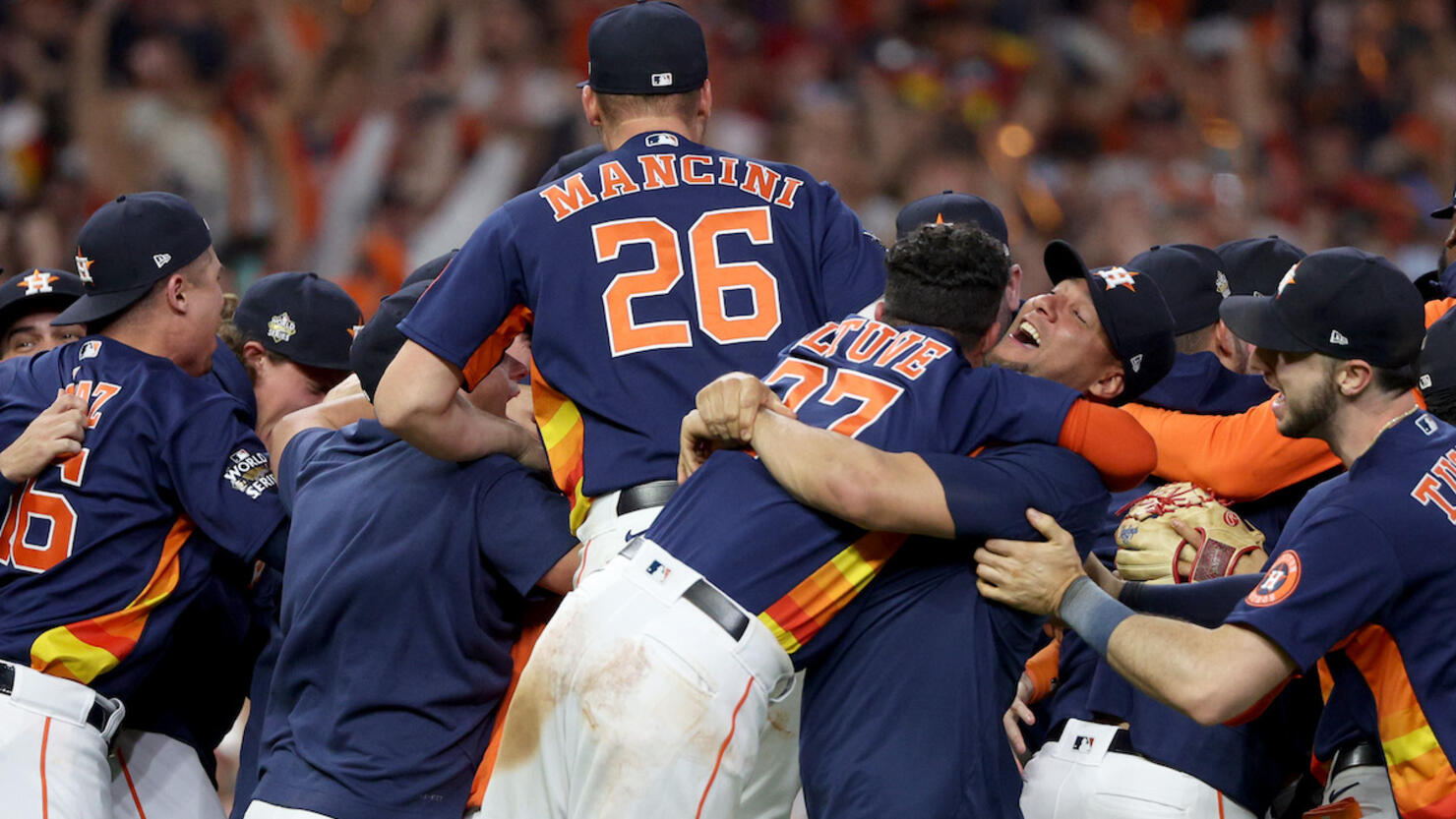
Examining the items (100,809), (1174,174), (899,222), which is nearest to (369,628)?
(100,809)

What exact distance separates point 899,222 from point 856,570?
230cm

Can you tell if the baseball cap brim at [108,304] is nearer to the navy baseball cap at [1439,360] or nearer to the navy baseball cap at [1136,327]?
the navy baseball cap at [1136,327]

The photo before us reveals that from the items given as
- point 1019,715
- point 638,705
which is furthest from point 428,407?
point 1019,715

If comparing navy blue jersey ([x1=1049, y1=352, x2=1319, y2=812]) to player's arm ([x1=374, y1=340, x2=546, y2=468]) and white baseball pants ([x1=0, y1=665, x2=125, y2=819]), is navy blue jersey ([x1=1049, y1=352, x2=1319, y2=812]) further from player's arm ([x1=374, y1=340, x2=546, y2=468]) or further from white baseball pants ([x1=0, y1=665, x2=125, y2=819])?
white baseball pants ([x1=0, y1=665, x2=125, y2=819])

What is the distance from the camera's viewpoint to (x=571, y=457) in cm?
418

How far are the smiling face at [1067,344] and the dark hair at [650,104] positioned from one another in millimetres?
1214

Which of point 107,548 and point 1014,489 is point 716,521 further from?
point 107,548

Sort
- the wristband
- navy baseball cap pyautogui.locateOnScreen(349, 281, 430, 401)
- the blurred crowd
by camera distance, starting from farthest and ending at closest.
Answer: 1. the blurred crowd
2. navy baseball cap pyautogui.locateOnScreen(349, 281, 430, 401)
3. the wristband

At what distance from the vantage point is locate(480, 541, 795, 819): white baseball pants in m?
3.38

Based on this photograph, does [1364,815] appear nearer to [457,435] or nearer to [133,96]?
[457,435]

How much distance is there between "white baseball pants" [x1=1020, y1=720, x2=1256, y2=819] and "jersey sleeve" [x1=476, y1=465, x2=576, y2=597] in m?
1.45

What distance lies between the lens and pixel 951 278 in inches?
147

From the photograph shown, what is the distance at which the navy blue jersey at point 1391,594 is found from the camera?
349 cm

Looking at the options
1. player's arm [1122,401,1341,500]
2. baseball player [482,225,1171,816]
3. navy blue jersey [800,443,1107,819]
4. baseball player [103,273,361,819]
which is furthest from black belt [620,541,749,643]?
baseball player [103,273,361,819]
